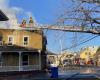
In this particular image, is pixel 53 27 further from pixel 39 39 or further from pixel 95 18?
pixel 39 39

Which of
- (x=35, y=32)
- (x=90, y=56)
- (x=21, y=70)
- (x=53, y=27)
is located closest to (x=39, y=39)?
(x=35, y=32)

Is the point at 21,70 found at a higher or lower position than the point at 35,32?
lower

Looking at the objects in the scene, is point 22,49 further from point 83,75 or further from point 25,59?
point 83,75

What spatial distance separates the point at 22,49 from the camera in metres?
65.9

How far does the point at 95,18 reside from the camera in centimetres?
2025

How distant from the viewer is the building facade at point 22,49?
6538cm

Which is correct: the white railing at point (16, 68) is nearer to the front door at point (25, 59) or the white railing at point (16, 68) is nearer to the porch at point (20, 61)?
the porch at point (20, 61)

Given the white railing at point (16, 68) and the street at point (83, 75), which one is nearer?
the street at point (83, 75)

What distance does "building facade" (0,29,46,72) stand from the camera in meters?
65.4

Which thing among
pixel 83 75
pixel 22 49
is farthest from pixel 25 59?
pixel 83 75

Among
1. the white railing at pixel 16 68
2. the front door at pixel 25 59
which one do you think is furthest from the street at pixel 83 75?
the front door at pixel 25 59

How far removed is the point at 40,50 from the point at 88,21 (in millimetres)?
47139

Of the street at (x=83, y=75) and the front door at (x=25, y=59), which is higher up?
the front door at (x=25, y=59)

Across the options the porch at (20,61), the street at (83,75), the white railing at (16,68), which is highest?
the porch at (20,61)
